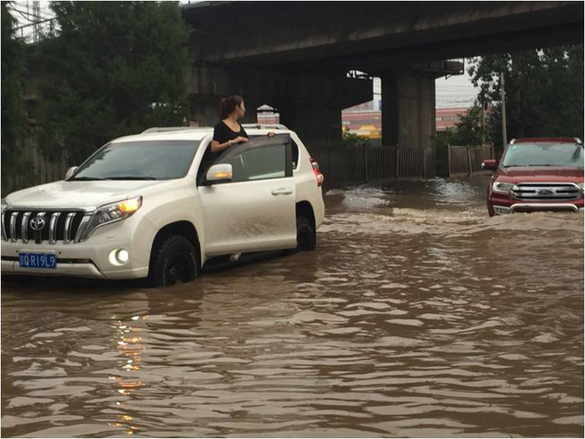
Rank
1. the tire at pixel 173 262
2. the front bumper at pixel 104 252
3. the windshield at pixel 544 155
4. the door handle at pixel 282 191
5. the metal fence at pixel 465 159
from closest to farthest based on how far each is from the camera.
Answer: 1. the front bumper at pixel 104 252
2. the tire at pixel 173 262
3. the door handle at pixel 282 191
4. the windshield at pixel 544 155
5. the metal fence at pixel 465 159

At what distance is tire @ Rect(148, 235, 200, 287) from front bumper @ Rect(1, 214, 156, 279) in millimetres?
202

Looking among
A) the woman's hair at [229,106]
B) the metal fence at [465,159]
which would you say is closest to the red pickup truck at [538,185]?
the woman's hair at [229,106]

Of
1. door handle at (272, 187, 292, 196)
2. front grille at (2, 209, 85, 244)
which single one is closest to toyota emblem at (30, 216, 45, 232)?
front grille at (2, 209, 85, 244)

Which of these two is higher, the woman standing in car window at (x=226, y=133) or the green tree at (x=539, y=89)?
the green tree at (x=539, y=89)

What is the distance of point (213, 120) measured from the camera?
3347cm

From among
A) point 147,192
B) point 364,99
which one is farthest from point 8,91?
point 364,99

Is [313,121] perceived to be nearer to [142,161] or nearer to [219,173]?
[142,161]

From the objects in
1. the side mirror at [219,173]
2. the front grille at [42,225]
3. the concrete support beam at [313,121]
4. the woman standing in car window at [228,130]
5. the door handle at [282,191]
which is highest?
the concrete support beam at [313,121]

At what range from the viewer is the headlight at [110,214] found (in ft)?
25.6

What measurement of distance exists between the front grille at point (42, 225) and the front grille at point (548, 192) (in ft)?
27.2

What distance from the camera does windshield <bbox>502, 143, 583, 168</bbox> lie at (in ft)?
49.3

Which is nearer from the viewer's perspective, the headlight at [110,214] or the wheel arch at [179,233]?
the headlight at [110,214]

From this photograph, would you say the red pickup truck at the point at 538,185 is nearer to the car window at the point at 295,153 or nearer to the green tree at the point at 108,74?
the car window at the point at 295,153

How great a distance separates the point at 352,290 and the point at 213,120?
25.9 meters
